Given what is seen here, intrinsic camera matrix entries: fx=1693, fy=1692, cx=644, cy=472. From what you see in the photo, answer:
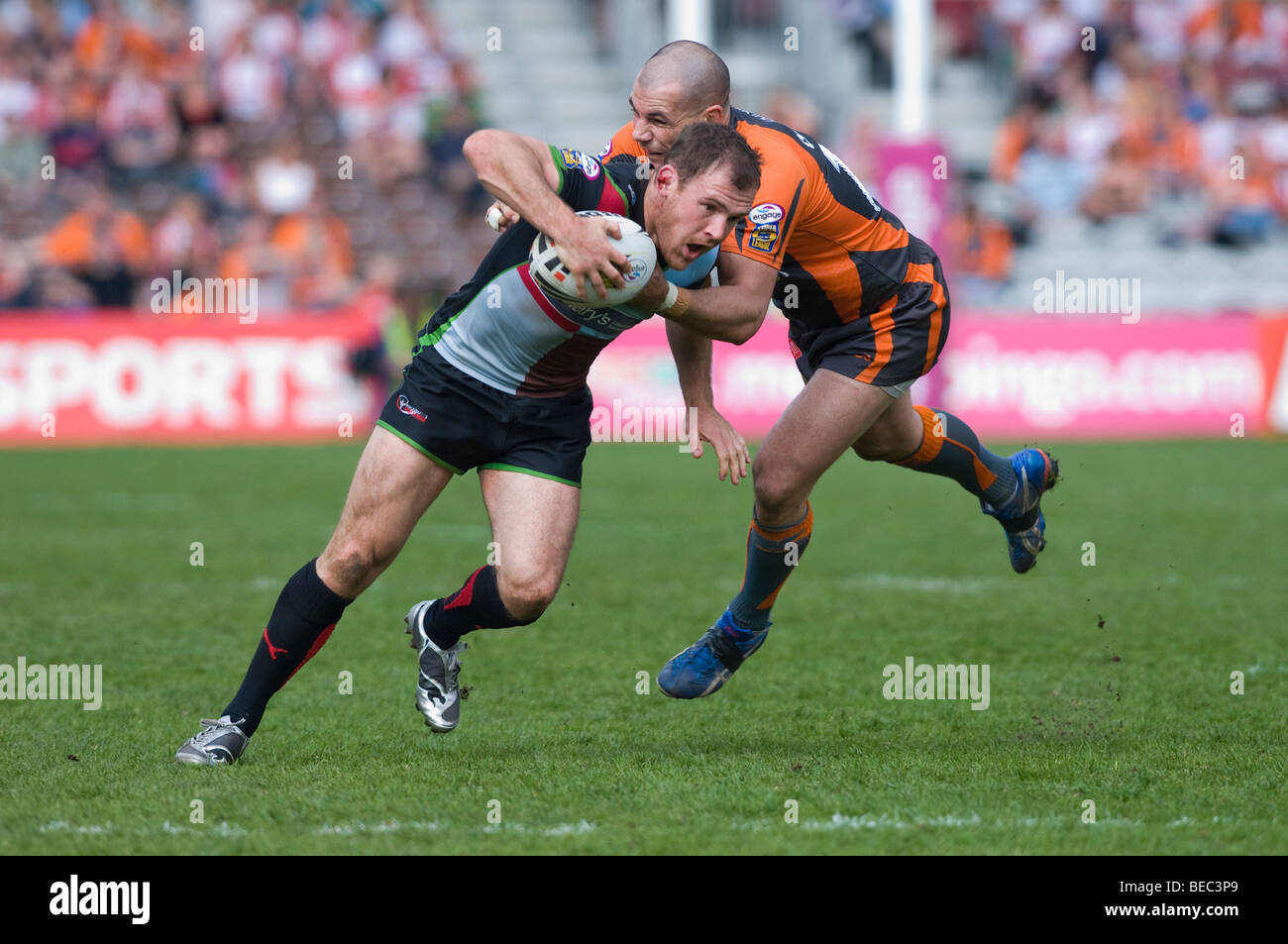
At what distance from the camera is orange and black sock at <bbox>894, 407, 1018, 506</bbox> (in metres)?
6.52

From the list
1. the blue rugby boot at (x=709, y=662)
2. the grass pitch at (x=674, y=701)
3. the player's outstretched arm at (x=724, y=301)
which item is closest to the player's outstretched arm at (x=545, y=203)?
the player's outstretched arm at (x=724, y=301)

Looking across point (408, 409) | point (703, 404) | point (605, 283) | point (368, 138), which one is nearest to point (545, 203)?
point (605, 283)

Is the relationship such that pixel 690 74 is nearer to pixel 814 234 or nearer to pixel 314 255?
pixel 814 234

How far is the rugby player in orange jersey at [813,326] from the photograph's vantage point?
207 inches

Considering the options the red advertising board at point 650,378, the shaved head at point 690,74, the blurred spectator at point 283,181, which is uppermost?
the blurred spectator at point 283,181

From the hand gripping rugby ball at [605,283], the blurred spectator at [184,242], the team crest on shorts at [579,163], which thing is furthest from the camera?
the blurred spectator at [184,242]

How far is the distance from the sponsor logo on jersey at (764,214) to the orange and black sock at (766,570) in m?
1.40

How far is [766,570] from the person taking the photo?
614cm

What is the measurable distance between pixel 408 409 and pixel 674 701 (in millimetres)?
1701

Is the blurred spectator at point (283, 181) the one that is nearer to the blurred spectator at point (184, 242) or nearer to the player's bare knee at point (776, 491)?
the blurred spectator at point (184, 242)

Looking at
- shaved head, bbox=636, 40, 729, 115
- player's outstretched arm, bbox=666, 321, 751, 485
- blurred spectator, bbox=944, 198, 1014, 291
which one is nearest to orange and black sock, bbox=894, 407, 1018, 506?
player's outstretched arm, bbox=666, 321, 751, 485

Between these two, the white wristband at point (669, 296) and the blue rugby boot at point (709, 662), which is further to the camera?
the blue rugby boot at point (709, 662)

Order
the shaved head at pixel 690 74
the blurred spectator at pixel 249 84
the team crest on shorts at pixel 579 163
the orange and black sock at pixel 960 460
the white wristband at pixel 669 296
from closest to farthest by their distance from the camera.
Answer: the white wristband at pixel 669 296, the team crest on shorts at pixel 579 163, the shaved head at pixel 690 74, the orange and black sock at pixel 960 460, the blurred spectator at pixel 249 84

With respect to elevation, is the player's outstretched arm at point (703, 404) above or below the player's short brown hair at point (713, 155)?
below
